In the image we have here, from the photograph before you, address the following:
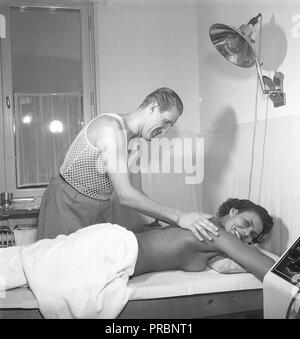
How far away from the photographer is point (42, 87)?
2.06 metres

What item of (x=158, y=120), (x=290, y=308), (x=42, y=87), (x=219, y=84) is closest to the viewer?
(x=290, y=308)

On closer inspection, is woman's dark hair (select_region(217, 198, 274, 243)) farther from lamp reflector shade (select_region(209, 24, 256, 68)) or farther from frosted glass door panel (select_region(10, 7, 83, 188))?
frosted glass door panel (select_region(10, 7, 83, 188))

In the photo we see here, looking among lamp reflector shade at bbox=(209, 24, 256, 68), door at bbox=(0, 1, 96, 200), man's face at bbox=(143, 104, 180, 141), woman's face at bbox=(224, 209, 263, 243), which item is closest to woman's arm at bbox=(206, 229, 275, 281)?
woman's face at bbox=(224, 209, 263, 243)

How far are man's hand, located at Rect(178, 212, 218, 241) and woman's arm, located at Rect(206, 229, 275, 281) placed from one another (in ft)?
0.09

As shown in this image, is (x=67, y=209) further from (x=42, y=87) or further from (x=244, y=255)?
(x=42, y=87)

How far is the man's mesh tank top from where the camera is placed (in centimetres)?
130

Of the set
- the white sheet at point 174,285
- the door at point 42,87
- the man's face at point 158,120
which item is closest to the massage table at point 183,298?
the white sheet at point 174,285

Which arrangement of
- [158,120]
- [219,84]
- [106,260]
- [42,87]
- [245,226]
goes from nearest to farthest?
[106,260]
[245,226]
[158,120]
[219,84]
[42,87]

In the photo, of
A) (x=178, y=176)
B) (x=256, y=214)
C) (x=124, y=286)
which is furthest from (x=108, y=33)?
(x=124, y=286)

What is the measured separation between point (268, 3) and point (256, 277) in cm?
98

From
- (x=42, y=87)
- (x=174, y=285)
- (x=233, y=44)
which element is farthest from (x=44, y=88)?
(x=174, y=285)

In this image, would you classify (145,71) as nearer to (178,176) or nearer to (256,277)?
(178,176)

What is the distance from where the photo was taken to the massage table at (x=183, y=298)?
100 cm

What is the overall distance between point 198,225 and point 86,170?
452mm
